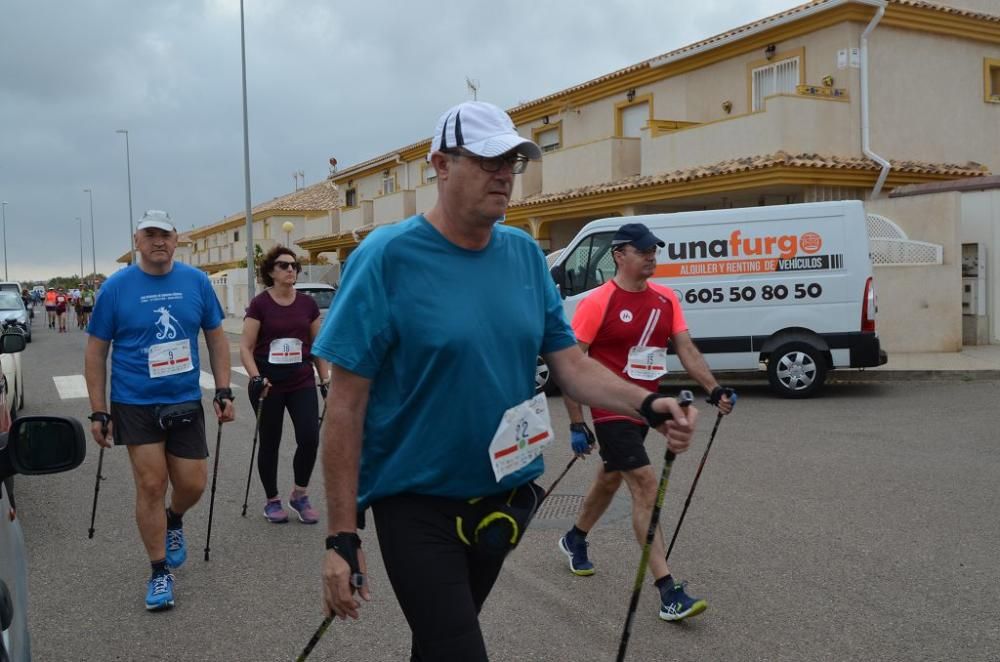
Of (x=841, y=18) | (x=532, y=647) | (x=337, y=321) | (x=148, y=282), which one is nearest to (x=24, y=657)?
(x=337, y=321)

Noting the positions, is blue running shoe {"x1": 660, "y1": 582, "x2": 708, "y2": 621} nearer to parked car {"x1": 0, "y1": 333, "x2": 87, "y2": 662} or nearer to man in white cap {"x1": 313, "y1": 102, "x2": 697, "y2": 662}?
man in white cap {"x1": 313, "y1": 102, "x2": 697, "y2": 662}

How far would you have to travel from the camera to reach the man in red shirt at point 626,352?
4938 millimetres

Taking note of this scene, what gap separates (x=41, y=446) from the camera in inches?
97.7

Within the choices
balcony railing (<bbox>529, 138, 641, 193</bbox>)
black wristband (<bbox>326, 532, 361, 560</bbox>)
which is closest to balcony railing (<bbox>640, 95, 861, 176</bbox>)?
balcony railing (<bbox>529, 138, 641, 193</bbox>)

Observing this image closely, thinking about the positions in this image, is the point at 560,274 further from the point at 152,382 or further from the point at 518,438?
the point at 518,438

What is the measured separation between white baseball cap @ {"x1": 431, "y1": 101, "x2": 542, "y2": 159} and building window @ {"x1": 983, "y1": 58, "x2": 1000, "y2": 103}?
73.2 feet

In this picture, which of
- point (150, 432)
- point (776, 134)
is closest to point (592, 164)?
point (776, 134)

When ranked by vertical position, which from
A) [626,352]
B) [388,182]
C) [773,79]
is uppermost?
[388,182]

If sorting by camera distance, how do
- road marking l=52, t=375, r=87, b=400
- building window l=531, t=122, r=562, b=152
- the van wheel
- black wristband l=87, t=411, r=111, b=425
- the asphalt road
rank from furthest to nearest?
building window l=531, t=122, r=562, b=152 < road marking l=52, t=375, r=87, b=400 < the van wheel < black wristband l=87, t=411, r=111, b=425 < the asphalt road

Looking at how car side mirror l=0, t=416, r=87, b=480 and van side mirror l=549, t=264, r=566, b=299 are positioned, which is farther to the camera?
van side mirror l=549, t=264, r=566, b=299

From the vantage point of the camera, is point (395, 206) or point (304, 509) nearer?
point (304, 509)

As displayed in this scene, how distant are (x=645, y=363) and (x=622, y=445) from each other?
0.56 meters

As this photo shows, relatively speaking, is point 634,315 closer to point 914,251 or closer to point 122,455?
point 122,455

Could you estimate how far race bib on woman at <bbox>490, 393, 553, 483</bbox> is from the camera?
2.70 meters
